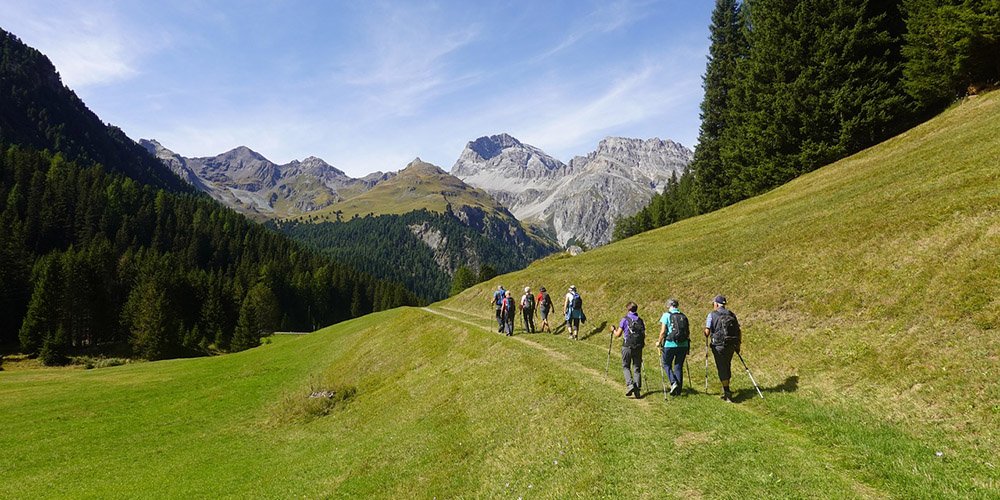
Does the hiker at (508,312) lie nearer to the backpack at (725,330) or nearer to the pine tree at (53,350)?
the backpack at (725,330)

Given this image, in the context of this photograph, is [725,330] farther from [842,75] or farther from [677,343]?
[842,75]

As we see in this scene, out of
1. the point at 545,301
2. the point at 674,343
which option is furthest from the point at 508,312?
the point at 674,343

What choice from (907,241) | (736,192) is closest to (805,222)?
(907,241)

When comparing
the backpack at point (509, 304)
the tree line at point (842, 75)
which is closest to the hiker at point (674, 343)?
the backpack at point (509, 304)

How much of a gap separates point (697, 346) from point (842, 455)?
12839 mm

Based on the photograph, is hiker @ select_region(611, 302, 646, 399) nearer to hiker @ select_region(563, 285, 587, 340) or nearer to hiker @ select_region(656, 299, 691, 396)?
hiker @ select_region(656, 299, 691, 396)

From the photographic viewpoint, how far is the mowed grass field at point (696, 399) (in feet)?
37.9

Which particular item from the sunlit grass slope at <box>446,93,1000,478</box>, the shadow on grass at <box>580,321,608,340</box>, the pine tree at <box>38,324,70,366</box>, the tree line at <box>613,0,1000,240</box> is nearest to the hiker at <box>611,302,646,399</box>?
the sunlit grass slope at <box>446,93,1000,478</box>

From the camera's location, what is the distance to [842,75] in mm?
50344

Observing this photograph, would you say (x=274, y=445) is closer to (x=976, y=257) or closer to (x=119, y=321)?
(x=976, y=257)

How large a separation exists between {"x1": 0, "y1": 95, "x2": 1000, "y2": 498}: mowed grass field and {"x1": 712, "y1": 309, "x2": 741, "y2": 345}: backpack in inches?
85.3

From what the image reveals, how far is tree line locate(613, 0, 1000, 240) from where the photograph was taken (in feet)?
142

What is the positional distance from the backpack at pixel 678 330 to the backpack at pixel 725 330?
3.21 ft

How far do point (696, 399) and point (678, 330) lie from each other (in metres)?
2.57
